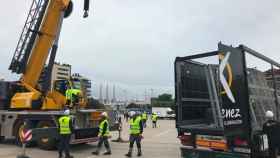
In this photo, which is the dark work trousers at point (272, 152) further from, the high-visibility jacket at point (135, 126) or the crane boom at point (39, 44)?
the crane boom at point (39, 44)

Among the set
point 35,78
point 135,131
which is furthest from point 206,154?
point 35,78

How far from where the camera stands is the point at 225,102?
22.2 ft

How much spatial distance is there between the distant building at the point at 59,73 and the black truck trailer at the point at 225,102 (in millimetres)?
6135

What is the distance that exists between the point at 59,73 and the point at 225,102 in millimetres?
12206

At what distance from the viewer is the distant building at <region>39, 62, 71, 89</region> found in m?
13.7

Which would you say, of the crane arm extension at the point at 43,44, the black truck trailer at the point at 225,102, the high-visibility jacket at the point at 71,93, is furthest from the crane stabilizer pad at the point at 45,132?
the black truck trailer at the point at 225,102

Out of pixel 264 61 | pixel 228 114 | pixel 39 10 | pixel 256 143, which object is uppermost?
pixel 39 10

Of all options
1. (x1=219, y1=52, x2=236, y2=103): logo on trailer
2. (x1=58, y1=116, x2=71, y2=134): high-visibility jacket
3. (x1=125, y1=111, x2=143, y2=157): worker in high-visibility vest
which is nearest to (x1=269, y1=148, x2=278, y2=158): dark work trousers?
(x1=219, y1=52, x2=236, y2=103): logo on trailer

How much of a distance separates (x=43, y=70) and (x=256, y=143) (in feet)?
31.5

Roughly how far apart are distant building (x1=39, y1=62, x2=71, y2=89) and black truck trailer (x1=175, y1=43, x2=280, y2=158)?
20.1 ft

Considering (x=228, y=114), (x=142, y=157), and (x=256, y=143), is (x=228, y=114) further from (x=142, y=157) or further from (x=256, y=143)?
(x=142, y=157)

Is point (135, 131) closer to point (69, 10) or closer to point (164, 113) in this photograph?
point (69, 10)

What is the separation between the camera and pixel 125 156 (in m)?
10.5

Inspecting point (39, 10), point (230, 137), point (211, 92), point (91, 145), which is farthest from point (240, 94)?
point (39, 10)
